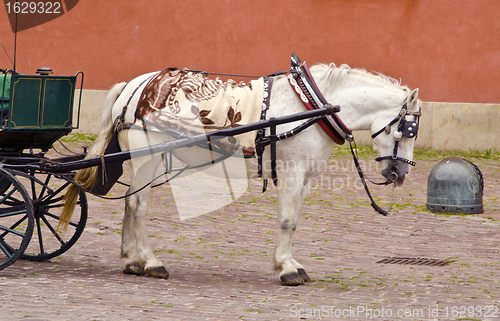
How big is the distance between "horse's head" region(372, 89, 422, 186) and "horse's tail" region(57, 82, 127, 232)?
2230 mm

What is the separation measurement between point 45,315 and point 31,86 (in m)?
2.09

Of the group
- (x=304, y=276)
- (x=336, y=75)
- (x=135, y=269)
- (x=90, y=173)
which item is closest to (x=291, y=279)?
(x=304, y=276)

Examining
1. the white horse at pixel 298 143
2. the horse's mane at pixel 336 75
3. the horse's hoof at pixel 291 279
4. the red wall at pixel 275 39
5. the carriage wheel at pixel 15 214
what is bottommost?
the horse's hoof at pixel 291 279

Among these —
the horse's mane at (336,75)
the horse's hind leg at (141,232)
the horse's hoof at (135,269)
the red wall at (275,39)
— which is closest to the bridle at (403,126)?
the horse's mane at (336,75)

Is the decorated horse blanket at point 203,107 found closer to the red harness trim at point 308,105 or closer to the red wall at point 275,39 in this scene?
the red harness trim at point 308,105

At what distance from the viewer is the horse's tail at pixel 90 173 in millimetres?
5250

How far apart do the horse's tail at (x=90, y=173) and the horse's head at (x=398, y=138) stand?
223cm

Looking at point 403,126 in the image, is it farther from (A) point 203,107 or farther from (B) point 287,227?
(A) point 203,107

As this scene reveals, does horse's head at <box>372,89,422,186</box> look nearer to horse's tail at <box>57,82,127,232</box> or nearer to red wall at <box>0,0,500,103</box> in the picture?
horse's tail at <box>57,82,127,232</box>

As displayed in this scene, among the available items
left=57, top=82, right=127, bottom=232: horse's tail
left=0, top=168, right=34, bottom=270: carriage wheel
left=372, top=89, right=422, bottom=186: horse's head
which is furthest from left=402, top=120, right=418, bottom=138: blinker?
left=0, top=168, right=34, bottom=270: carriage wheel

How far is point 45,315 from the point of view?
3.97m

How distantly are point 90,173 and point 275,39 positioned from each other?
7.82m

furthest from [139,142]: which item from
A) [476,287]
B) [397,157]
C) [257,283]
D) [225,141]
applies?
[476,287]

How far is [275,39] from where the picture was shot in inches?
490
